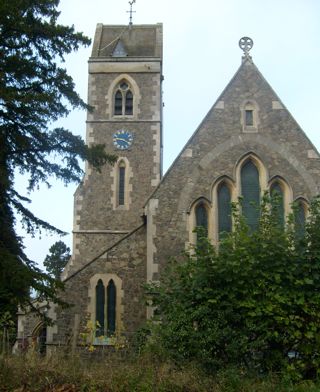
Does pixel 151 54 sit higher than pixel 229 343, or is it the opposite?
pixel 151 54

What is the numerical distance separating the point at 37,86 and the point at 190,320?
259 inches

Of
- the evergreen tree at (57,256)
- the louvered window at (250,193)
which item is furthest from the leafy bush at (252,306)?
the evergreen tree at (57,256)

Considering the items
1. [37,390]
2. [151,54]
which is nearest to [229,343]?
[37,390]

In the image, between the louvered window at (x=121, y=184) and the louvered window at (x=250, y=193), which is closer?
the louvered window at (x=250, y=193)

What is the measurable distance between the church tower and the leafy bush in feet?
44.6

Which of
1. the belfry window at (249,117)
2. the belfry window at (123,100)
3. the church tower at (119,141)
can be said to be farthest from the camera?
the belfry window at (123,100)

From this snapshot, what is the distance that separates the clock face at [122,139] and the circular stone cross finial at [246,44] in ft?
31.5

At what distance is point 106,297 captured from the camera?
17281mm

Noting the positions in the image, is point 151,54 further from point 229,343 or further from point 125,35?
point 229,343

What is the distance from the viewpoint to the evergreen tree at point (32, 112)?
13.0m

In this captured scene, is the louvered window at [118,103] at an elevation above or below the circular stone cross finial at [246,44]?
above

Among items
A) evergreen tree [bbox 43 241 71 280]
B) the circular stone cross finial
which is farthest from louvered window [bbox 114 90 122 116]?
evergreen tree [bbox 43 241 71 280]

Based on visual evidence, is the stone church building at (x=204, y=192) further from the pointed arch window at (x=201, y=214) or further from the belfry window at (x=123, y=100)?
the belfry window at (x=123, y=100)

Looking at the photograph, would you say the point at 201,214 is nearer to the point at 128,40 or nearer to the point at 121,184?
the point at 121,184
